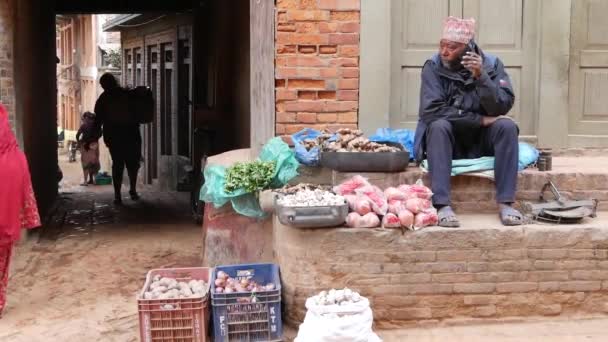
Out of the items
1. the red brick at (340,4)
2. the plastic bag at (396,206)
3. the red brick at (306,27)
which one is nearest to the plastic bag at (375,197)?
the plastic bag at (396,206)

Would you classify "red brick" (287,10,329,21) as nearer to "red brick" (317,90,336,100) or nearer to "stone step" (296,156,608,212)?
"red brick" (317,90,336,100)

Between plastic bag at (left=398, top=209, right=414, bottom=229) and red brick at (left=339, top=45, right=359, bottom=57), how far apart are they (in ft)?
5.06

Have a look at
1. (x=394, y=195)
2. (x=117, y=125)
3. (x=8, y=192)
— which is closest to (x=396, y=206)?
(x=394, y=195)

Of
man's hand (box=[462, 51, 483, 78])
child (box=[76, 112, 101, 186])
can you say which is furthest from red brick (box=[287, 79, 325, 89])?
child (box=[76, 112, 101, 186])

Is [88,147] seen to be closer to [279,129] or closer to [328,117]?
[279,129]

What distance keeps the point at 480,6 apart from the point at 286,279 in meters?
2.86

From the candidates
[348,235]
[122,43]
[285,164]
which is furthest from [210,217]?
[122,43]

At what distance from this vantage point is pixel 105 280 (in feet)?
25.0

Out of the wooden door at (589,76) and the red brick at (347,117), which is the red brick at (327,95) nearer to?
the red brick at (347,117)

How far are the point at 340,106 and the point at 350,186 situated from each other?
39.8 inches

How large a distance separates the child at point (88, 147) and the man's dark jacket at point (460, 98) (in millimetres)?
10562

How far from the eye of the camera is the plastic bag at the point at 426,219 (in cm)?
566

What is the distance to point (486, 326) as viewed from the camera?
5.77m

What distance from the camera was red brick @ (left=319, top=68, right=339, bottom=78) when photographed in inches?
259
